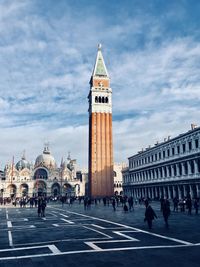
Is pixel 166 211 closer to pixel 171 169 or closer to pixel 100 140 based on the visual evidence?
pixel 171 169

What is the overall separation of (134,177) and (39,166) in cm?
4184

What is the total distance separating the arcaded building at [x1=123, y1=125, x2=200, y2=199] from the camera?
4581 centimetres

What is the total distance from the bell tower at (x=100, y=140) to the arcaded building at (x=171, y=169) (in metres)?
7.08

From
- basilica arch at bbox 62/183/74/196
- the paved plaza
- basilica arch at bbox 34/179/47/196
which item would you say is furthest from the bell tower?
the paved plaza

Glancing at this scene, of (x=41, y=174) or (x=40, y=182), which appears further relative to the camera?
(x=41, y=174)

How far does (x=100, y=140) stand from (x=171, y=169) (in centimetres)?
2725

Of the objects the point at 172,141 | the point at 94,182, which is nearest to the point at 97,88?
the point at 94,182

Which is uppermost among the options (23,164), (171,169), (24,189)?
(23,164)

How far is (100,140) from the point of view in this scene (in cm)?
7744

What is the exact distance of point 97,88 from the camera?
269 feet

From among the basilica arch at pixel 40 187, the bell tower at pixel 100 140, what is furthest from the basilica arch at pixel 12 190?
the bell tower at pixel 100 140

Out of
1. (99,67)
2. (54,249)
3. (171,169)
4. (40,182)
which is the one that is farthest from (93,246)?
(40,182)

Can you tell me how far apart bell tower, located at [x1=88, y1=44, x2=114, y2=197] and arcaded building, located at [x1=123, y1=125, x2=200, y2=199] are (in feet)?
23.2

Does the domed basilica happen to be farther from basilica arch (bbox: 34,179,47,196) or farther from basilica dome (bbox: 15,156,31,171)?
basilica dome (bbox: 15,156,31,171)
